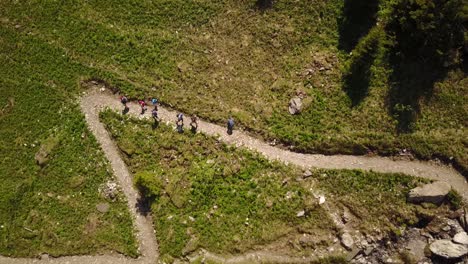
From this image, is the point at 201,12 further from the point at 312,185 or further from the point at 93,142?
the point at 312,185

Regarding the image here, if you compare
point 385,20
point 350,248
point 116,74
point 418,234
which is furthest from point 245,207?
point 385,20

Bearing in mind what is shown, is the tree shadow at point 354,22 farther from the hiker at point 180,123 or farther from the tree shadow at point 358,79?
the hiker at point 180,123

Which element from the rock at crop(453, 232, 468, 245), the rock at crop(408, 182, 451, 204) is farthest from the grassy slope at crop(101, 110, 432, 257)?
the rock at crop(453, 232, 468, 245)

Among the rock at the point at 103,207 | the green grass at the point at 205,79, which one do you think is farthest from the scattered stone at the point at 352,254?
the rock at the point at 103,207

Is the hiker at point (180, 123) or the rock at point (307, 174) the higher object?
the hiker at point (180, 123)

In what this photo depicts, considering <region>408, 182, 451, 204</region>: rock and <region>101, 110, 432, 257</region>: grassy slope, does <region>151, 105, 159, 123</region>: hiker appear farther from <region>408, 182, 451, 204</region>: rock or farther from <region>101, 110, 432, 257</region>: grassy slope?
<region>408, 182, 451, 204</region>: rock

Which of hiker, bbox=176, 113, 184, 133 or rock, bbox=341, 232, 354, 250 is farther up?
hiker, bbox=176, 113, 184, 133

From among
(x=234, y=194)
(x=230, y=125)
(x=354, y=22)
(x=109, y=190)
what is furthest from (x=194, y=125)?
(x=354, y=22)
